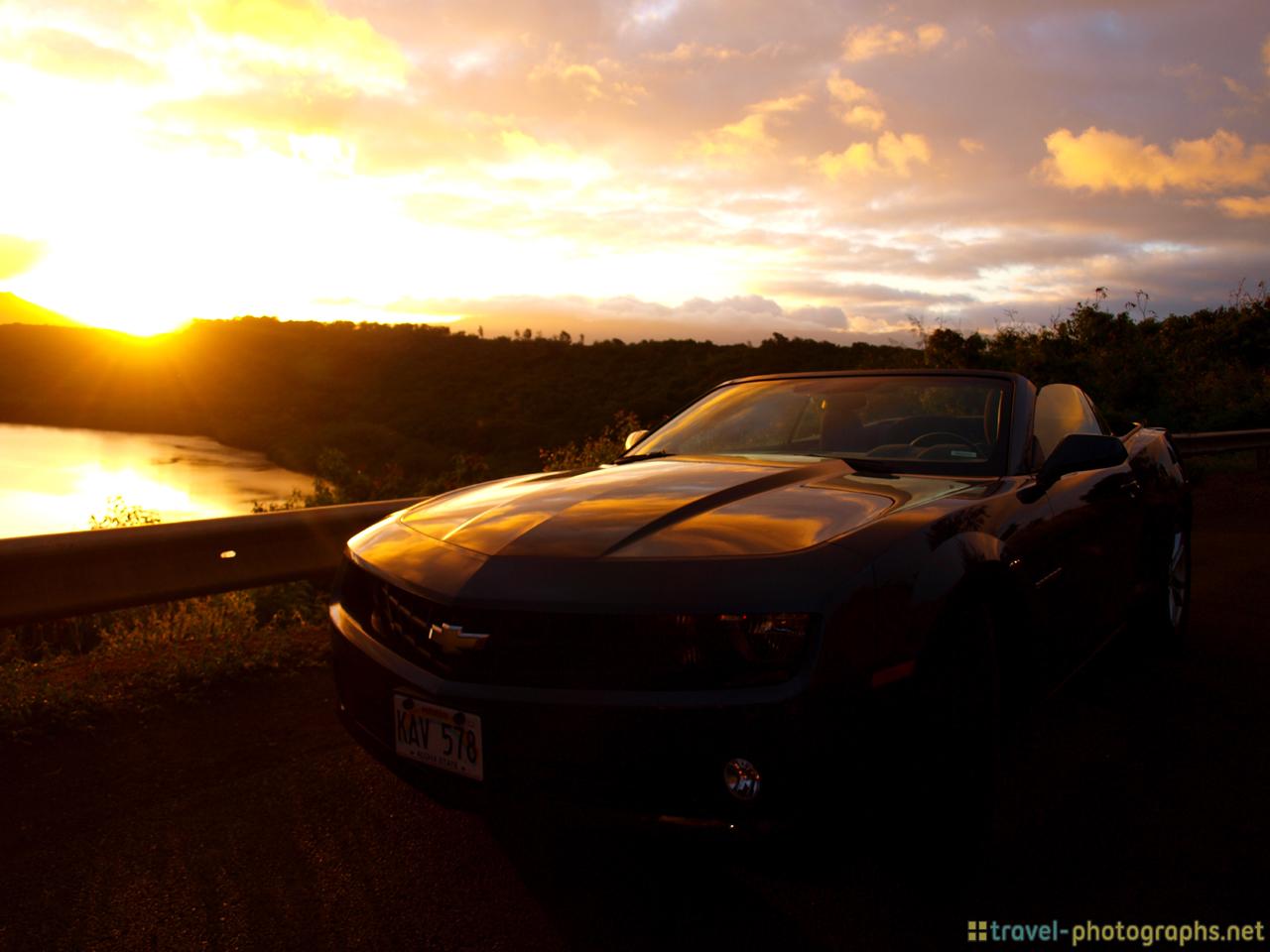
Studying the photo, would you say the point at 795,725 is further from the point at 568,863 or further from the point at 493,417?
the point at 493,417

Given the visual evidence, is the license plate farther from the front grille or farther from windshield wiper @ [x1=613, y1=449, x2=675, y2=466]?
windshield wiper @ [x1=613, y1=449, x2=675, y2=466]

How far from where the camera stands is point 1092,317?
1772 cm

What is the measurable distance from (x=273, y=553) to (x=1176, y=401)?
1729 centimetres

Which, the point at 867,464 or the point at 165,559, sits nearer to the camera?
the point at 867,464

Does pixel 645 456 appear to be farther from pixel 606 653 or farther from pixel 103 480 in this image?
pixel 103 480

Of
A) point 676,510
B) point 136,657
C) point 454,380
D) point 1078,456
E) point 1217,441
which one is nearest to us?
point 676,510

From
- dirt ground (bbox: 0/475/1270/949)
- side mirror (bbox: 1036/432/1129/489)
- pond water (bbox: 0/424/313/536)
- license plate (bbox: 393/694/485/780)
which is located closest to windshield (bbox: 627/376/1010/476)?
side mirror (bbox: 1036/432/1129/489)

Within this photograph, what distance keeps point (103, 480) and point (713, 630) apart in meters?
5.01

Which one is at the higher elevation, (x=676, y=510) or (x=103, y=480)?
(x=676, y=510)

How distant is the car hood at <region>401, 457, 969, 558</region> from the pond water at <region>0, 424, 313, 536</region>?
205 centimetres

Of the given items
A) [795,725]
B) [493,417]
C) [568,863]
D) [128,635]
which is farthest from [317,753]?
[493,417]

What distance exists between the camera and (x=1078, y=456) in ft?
10.5

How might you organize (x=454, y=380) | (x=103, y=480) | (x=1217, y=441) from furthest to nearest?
(x=454, y=380)
(x=1217, y=441)
(x=103, y=480)

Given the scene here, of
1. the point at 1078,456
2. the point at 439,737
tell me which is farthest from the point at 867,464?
the point at 439,737
